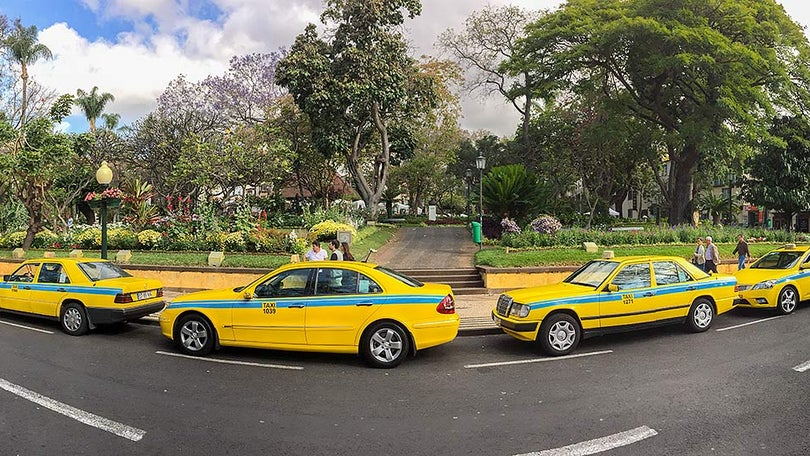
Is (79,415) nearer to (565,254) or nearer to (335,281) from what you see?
(335,281)

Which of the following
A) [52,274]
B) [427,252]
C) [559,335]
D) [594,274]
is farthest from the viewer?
[427,252]

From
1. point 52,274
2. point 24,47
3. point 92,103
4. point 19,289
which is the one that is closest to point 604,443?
point 52,274

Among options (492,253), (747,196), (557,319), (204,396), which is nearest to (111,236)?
(492,253)

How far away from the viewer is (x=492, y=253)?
15.9 m

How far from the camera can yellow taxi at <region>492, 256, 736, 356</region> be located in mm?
7648

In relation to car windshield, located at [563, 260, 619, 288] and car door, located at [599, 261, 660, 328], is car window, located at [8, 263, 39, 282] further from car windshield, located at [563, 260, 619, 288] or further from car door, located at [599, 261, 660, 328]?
car door, located at [599, 261, 660, 328]

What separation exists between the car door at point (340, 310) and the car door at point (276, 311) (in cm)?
16

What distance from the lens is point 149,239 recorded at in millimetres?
18172

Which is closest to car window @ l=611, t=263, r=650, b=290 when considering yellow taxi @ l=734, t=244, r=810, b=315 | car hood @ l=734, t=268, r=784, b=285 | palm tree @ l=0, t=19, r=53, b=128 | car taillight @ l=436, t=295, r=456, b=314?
car taillight @ l=436, t=295, r=456, b=314

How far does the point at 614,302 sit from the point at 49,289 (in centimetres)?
1016

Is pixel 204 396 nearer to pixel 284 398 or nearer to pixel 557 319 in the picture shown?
pixel 284 398

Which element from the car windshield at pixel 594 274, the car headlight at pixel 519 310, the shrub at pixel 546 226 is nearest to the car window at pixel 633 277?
the car windshield at pixel 594 274

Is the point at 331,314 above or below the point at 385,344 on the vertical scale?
above

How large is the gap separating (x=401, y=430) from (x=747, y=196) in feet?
109
